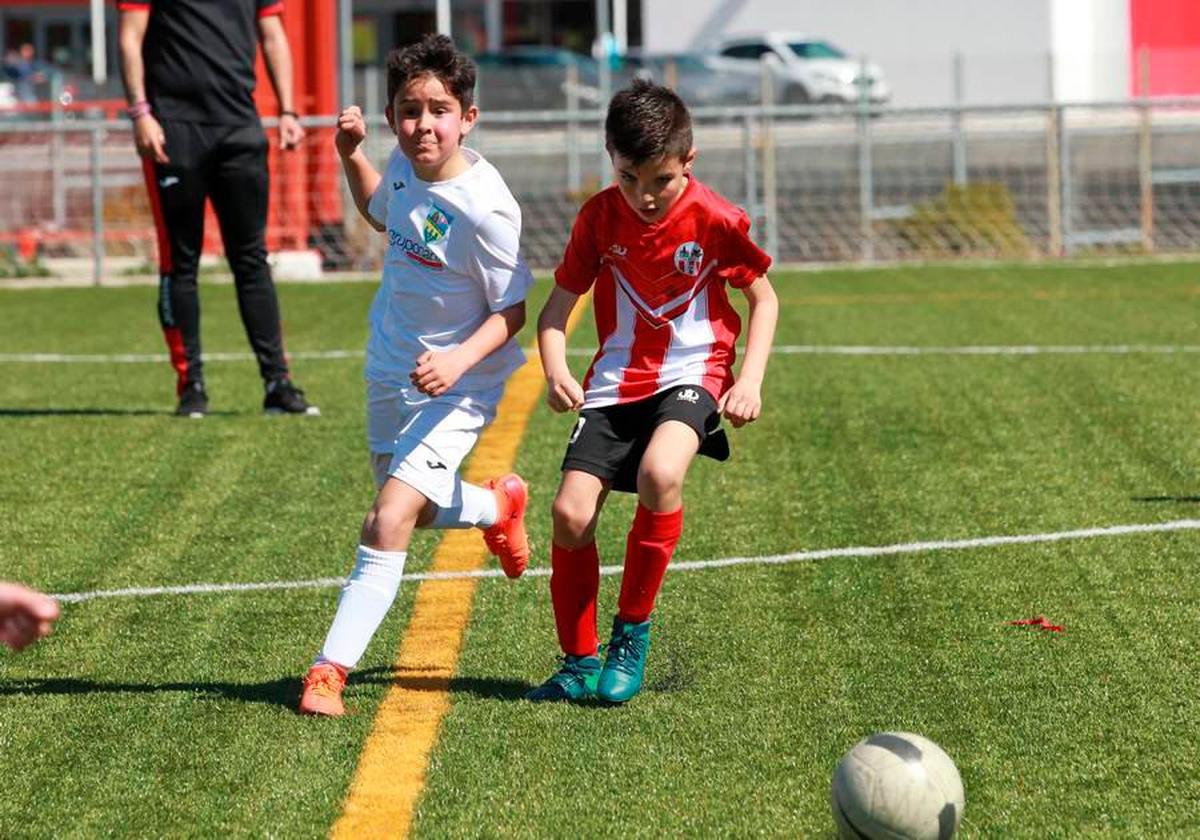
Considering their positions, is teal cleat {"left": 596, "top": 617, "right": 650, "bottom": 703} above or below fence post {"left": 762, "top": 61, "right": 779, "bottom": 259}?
below

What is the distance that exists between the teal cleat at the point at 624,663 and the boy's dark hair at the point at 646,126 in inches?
39.2

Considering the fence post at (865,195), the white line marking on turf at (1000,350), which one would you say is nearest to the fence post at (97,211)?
the fence post at (865,195)

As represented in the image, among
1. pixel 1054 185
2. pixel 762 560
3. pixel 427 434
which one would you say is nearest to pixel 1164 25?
pixel 1054 185

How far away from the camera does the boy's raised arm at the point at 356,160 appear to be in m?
4.81

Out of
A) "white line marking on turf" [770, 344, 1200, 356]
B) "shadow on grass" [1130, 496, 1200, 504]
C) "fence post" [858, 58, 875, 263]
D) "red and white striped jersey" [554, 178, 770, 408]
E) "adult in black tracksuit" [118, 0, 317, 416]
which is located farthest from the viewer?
"fence post" [858, 58, 875, 263]

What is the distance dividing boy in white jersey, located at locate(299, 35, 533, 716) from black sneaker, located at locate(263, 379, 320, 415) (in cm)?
379

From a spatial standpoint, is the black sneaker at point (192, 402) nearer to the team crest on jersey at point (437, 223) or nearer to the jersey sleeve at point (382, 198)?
the jersey sleeve at point (382, 198)

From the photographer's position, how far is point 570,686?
4281 mm

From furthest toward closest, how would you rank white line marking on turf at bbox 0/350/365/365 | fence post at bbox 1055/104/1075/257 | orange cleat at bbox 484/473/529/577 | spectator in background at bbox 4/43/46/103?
spectator in background at bbox 4/43/46/103, fence post at bbox 1055/104/1075/257, white line marking on turf at bbox 0/350/365/365, orange cleat at bbox 484/473/529/577

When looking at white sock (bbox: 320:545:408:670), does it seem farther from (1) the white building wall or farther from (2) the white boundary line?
(1) the white building wall

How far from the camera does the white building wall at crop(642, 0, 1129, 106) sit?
3753 centimetres

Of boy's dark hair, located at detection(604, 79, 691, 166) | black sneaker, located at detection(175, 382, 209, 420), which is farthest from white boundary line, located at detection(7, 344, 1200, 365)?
boy's dark hair, located at detection(604, 79, 691, 166)

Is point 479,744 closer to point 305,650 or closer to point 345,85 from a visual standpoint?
point 305,650

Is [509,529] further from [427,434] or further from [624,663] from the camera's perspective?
[624,663]
